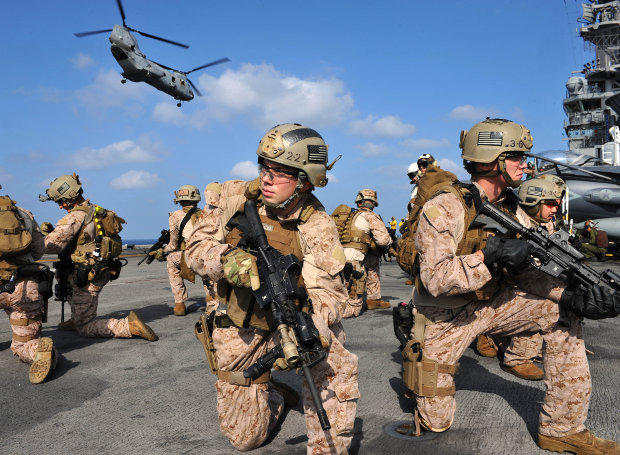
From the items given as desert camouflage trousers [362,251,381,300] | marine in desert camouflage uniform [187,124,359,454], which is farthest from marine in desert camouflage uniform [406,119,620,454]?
desert camouflage trousers [362,251,381,300]

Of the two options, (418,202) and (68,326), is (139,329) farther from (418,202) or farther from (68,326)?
(418,202)

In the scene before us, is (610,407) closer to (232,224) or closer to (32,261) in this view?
(232,224)

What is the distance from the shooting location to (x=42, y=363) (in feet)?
15.8

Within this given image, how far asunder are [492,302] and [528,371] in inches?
63.8

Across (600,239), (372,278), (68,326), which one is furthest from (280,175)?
(600,239)

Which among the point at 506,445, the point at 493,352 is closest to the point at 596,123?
the point at 493,352

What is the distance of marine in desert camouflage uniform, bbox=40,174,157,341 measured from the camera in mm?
6410

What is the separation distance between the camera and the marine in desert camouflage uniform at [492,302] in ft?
10.3

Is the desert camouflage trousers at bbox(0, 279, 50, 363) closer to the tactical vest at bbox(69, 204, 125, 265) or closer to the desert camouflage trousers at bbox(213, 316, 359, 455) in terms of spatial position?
the tactical vest at bbox(69, 204, 125, 265)

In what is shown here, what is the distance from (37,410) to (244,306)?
226 centimetres

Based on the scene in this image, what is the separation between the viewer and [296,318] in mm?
2691

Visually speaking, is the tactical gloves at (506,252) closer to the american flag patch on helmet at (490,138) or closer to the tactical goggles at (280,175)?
the american flag patch on helmet at (490,138)

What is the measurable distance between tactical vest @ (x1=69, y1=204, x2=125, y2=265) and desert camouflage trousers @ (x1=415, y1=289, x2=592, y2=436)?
4.63 metres

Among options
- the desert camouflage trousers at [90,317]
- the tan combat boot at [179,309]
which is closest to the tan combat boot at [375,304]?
the tan combat boot at [179,309]
